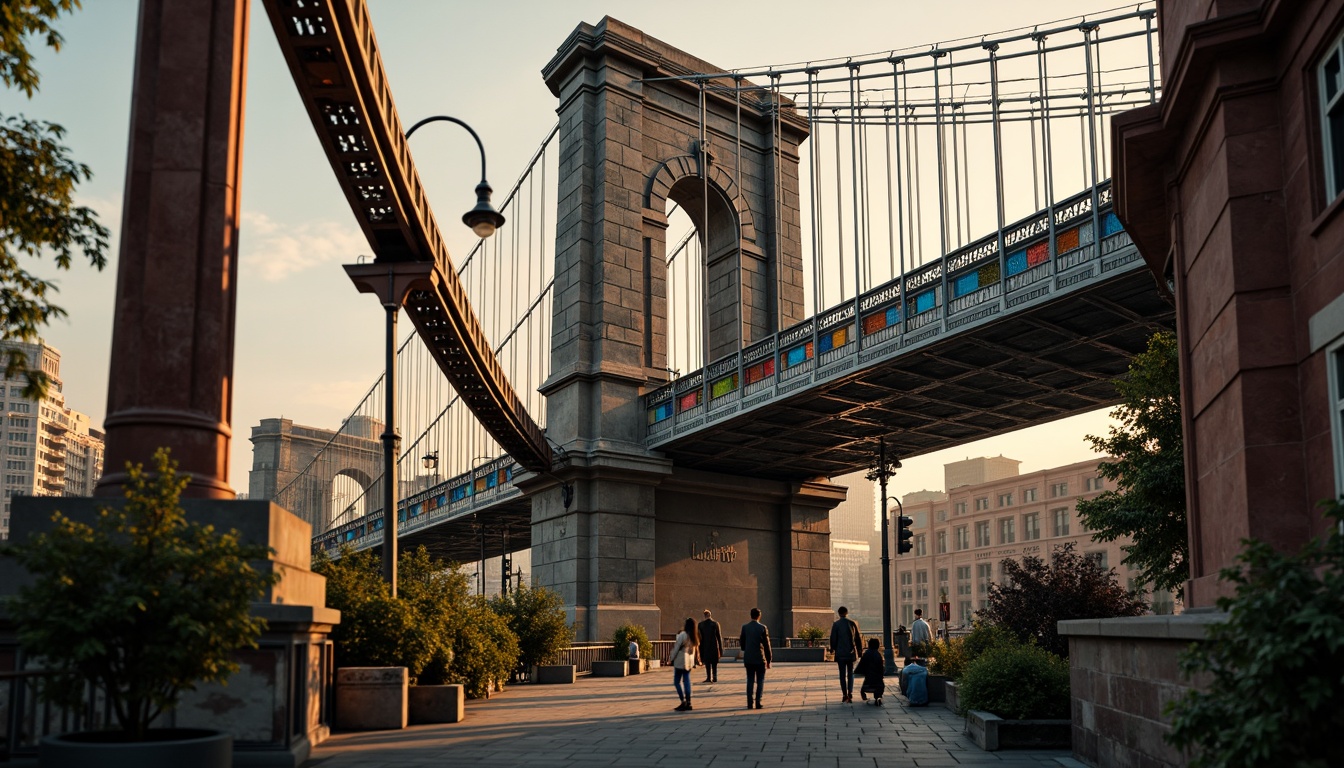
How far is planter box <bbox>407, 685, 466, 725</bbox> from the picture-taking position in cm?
1516

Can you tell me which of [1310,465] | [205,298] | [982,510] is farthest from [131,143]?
[982,510]

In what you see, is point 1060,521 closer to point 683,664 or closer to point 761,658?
point 761,658

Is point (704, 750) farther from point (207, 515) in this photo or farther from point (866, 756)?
point (207, 515)

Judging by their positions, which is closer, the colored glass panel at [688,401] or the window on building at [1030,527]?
the colored glass panel at [688,401]

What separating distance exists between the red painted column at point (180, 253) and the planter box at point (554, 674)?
1614cm

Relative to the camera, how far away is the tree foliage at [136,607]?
6.77 meters

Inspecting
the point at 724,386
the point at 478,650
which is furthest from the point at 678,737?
the point at 724,386

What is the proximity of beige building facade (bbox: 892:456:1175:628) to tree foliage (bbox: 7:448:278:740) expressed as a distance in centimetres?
10101

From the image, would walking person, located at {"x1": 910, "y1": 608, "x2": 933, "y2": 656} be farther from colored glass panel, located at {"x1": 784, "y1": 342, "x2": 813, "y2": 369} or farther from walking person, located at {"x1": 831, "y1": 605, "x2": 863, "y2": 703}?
walking person, located at {"x1": 831, "y1": 605, "x2": 863, "y2": 703}

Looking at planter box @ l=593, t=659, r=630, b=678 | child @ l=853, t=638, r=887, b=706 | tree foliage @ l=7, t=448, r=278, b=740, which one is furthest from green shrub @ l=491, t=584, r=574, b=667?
tree foliage @ l=7, t=448, r=278, b=740

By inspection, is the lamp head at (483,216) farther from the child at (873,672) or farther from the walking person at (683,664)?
the child at (873,672)

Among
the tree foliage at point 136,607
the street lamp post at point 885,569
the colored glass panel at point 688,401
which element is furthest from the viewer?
the colored glass panel at point 688,401

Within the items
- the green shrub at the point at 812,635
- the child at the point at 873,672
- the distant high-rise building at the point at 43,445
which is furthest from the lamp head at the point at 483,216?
the distant high-rise building at the point at 43,445

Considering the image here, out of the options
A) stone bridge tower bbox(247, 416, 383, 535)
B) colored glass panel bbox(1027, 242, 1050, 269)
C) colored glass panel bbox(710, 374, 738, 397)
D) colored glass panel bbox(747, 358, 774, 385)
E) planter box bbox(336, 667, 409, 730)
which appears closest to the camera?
planter box bbox(336, 667, 409, 730)
